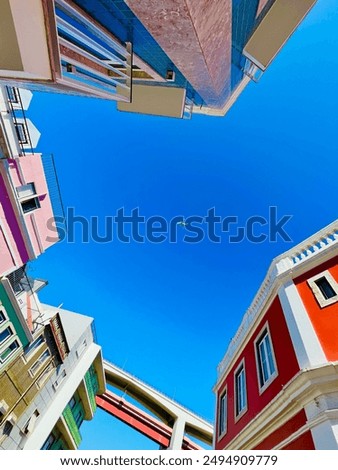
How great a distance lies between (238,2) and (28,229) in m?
12.9

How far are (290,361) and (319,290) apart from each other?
8.36 feet

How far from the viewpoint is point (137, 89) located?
13.8 meters

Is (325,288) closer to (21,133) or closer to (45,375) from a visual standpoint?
(21,133)

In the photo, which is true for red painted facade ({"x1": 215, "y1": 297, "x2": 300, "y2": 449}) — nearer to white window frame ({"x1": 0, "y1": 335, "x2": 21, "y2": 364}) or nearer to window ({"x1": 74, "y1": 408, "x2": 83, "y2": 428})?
white window frame ({"x1": 0, "y1": 335, "x2": 21, "y2": 364})

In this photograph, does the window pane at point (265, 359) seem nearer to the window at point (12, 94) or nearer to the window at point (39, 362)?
the window at point (39, 362)

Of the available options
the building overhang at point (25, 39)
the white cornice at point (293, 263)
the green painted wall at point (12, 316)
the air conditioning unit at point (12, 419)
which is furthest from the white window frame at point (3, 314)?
the white cornice at point (293, 263)

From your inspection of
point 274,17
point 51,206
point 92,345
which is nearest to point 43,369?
point 92,345

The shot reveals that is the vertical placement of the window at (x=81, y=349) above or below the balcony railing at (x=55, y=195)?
below

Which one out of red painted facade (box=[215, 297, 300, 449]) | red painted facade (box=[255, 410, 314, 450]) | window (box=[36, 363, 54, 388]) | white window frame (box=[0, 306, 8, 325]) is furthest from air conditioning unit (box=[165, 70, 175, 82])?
window (box=[36, 363, 54, 388])

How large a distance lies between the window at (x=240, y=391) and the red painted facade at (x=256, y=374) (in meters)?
0.37

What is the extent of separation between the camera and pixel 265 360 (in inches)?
347

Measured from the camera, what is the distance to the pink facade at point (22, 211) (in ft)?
34.6

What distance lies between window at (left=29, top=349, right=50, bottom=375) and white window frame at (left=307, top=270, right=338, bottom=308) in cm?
1585

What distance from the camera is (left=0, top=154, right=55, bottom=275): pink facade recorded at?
10539 mm
